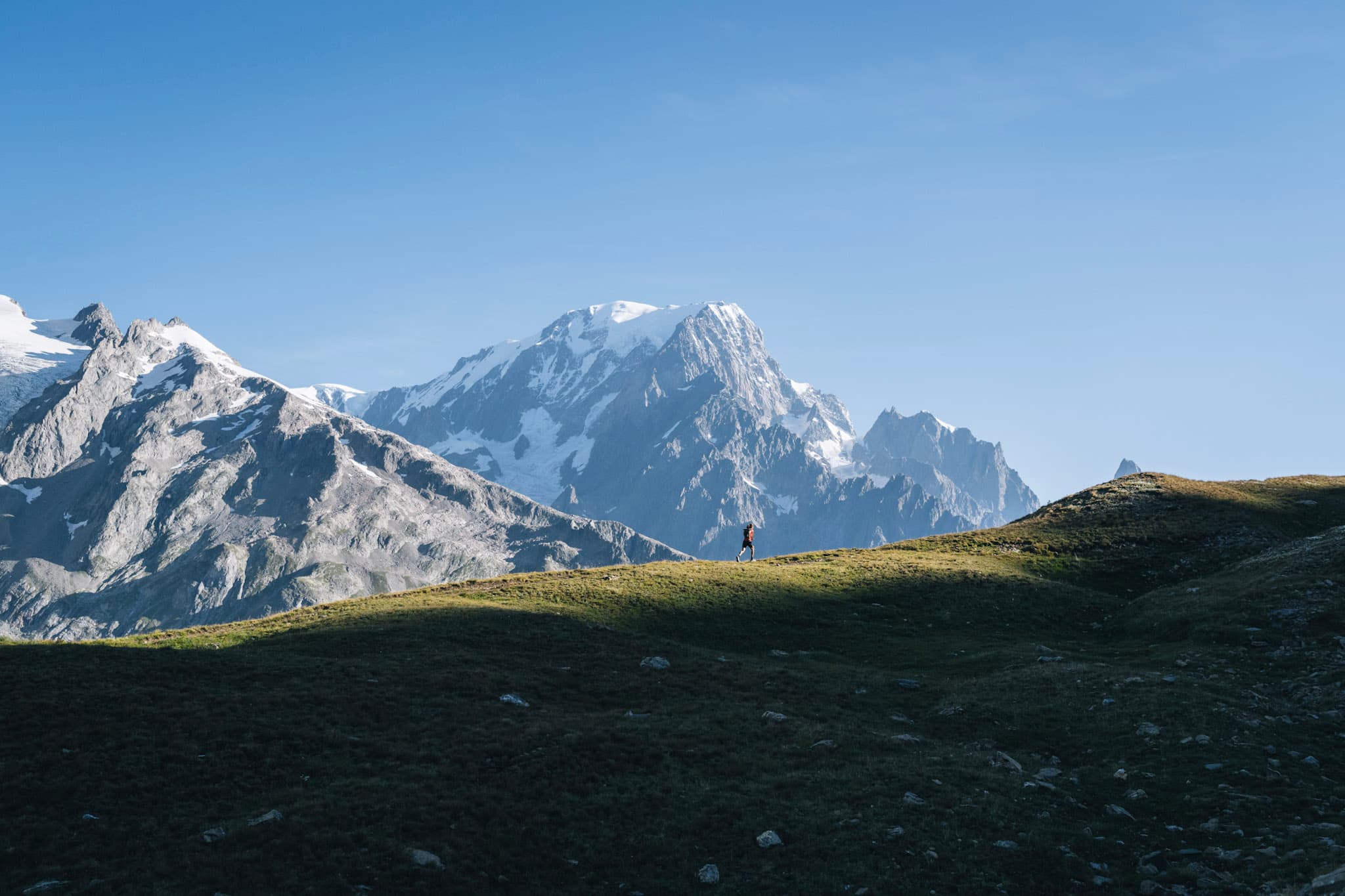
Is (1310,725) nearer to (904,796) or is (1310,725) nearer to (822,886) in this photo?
(904,796)

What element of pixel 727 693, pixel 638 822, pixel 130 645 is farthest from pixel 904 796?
pixel 130 645

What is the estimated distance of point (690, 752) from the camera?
30203mm

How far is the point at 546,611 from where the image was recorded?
54.0 metres

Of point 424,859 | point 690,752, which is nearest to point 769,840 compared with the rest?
point 690,752

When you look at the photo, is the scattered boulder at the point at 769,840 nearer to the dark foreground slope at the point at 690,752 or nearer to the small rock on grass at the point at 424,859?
the dark foreground slope at the point at 690,752

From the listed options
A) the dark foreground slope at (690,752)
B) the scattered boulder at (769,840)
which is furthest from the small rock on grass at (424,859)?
the scattered boulder at (769,840)

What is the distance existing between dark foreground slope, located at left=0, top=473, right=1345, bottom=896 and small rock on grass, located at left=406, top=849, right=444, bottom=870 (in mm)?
183

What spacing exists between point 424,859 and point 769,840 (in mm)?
9624

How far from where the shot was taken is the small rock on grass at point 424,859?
22.0m

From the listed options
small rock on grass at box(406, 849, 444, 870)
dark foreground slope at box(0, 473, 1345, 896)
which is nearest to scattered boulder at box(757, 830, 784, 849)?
dark foreground slope at box(0, 473, 1345, 896)

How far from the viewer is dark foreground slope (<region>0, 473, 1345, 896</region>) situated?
72.0ft

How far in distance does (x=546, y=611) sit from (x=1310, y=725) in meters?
39.8

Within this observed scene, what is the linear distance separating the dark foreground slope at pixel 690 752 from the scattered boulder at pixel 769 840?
200 mm

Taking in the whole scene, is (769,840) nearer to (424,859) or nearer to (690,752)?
(690,752)
